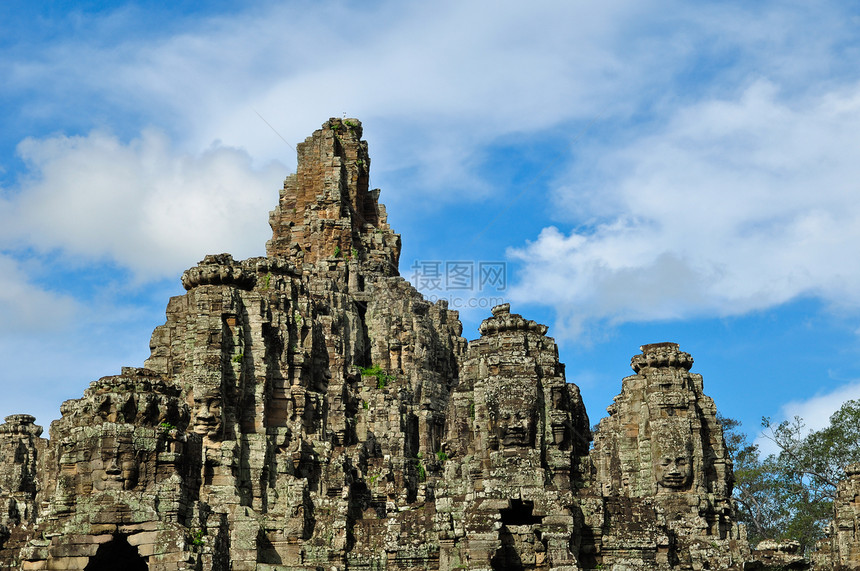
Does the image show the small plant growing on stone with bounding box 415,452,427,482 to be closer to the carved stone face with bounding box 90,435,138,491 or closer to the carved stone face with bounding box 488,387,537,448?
the carved stone face with bounding box 488,387,537,448

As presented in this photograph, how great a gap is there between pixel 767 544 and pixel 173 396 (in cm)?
2106

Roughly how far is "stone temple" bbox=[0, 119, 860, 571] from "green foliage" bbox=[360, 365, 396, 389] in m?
4.70

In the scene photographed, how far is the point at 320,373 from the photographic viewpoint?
5672 cm

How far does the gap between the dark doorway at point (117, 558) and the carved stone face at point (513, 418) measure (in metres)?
11.1

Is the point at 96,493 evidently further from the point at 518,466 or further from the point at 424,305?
the point at 424,305

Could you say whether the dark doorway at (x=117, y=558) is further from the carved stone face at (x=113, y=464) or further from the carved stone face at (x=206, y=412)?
the carved stone face at (x=206, y=412)

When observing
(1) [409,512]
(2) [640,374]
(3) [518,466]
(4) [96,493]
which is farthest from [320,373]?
(4) [96,493]

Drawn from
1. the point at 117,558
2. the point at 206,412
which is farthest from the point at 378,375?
the point at 117,558

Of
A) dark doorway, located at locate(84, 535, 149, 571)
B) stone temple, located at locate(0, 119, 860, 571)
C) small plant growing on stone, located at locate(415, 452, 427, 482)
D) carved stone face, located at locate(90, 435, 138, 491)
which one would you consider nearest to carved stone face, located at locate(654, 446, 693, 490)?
stone temple, located at locate(0, 119, 860, 571)

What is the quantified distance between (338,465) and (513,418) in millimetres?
17924

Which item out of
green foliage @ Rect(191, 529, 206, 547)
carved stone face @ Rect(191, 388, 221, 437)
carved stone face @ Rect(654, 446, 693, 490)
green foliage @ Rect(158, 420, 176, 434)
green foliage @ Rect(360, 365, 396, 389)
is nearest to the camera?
green foliage @ Rect(191, 529, 206, 547)

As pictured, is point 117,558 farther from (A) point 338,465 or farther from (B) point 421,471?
(B) point 421,471

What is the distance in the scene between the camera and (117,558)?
2848 cm

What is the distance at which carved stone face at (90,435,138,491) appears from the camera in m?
Answer: 28.1
